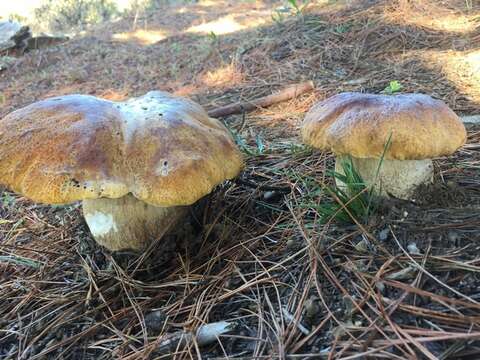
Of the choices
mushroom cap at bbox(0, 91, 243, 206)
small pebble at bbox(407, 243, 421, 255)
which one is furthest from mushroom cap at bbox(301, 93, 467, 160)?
mushroom cap at bbox(0, 91, 243, 206)

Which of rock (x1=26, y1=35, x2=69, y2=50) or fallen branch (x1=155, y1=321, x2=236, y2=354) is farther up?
fallen branch (x1=155, y1=321, x2=236, y2=354)

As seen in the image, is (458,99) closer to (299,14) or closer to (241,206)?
(241,206)

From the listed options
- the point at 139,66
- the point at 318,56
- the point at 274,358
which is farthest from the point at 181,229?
the point at 139,66

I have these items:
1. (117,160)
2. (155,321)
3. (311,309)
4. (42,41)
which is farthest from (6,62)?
(311,309)

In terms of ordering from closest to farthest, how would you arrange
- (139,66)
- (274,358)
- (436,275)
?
(274,358), (436,275), (139,66)

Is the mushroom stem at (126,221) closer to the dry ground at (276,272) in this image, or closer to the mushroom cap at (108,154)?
the dry ground at (276,272)

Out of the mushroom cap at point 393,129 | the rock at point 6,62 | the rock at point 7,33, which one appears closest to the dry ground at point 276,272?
the mushroom cap at point 393,129

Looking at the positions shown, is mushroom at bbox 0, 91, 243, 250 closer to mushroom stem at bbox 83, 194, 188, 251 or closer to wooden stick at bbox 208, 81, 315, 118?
mushroom stem at bbox 83, 194, 188, 251
